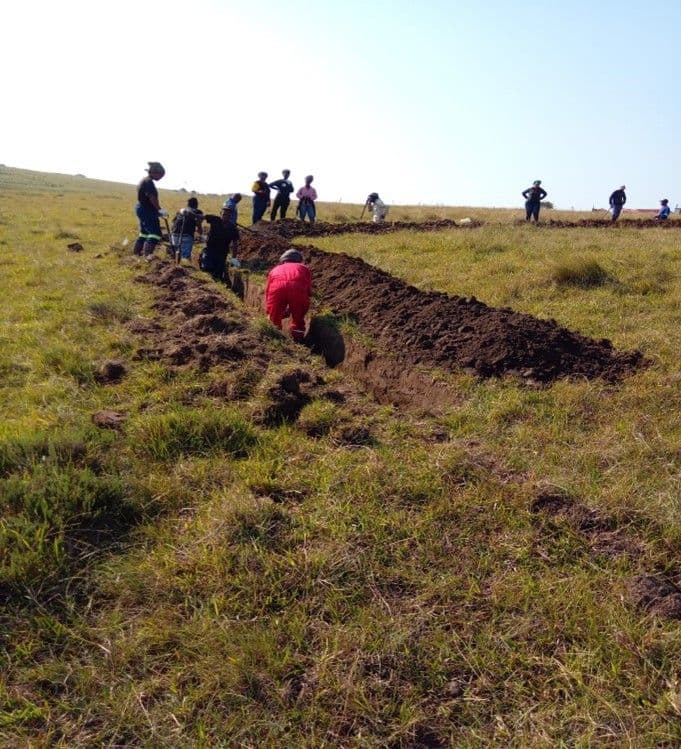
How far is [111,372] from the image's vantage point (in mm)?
5266

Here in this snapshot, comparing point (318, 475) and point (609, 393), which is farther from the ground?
point (609, 393)

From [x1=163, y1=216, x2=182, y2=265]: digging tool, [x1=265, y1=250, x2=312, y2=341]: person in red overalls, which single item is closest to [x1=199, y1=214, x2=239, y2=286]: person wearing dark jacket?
[x1=163, y1=216, x2=182, y2=265]: digging tool

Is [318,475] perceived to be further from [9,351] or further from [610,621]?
[9,351]

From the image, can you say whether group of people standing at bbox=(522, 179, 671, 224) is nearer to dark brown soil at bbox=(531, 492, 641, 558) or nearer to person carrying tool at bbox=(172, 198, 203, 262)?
person carrying tool at bbox=(172, 198, 203, 262)

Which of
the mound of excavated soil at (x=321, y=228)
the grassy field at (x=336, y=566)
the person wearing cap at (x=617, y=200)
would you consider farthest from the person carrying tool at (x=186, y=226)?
the person wearing cap at (x=617, y=200)

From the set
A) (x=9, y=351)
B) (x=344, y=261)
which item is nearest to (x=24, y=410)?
(x=9, y=351)

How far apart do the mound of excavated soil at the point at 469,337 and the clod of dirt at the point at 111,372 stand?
2.72m

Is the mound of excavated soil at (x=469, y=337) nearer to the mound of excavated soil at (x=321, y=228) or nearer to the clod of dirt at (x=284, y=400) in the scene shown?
the clod of dirt at (x=284, y=400)

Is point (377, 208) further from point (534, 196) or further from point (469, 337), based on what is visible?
point (469, 337)

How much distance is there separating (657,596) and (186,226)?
1007 cm

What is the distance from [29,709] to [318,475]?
1.91 metres

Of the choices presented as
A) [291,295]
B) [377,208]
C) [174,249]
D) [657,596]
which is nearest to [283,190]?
[377,208]

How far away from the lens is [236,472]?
12.0ft

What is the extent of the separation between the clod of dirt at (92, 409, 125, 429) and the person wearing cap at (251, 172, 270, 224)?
13.2 meters
